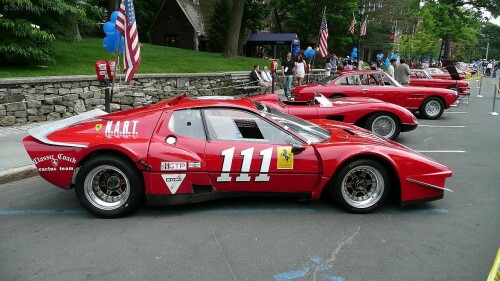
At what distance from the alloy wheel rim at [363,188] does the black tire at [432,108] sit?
8299 millimetres

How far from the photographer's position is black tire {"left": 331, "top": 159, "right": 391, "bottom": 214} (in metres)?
4.50

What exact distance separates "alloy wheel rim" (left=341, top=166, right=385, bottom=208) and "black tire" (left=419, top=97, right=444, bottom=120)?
8.30 metres

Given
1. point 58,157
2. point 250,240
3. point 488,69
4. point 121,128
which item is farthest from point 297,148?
point 488,69

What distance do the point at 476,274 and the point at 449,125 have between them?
28.5 feet

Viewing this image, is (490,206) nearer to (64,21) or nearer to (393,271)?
(393,271)

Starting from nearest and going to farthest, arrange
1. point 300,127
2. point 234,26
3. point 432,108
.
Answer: point 300,127, point 432,108, point 234,26

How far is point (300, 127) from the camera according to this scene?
489 cm

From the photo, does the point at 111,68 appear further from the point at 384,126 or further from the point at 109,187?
the point at 384,126

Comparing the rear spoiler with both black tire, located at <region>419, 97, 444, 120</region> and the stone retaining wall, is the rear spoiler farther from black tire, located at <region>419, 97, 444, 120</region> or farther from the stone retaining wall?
black tire, located at <region>419, 97, 444, 120</region>

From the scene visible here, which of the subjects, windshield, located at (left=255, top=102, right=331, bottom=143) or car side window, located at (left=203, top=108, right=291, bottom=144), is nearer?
car side window, located at (left=203, top=108, right=291, bottom=144)

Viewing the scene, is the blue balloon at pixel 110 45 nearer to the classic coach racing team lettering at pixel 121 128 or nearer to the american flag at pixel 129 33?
the american flag at pixel 129 33

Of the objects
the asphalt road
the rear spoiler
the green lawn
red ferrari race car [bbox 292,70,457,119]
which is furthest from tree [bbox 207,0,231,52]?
the asphalt road

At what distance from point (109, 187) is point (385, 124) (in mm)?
5849

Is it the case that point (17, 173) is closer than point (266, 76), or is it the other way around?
point (17, 173)
